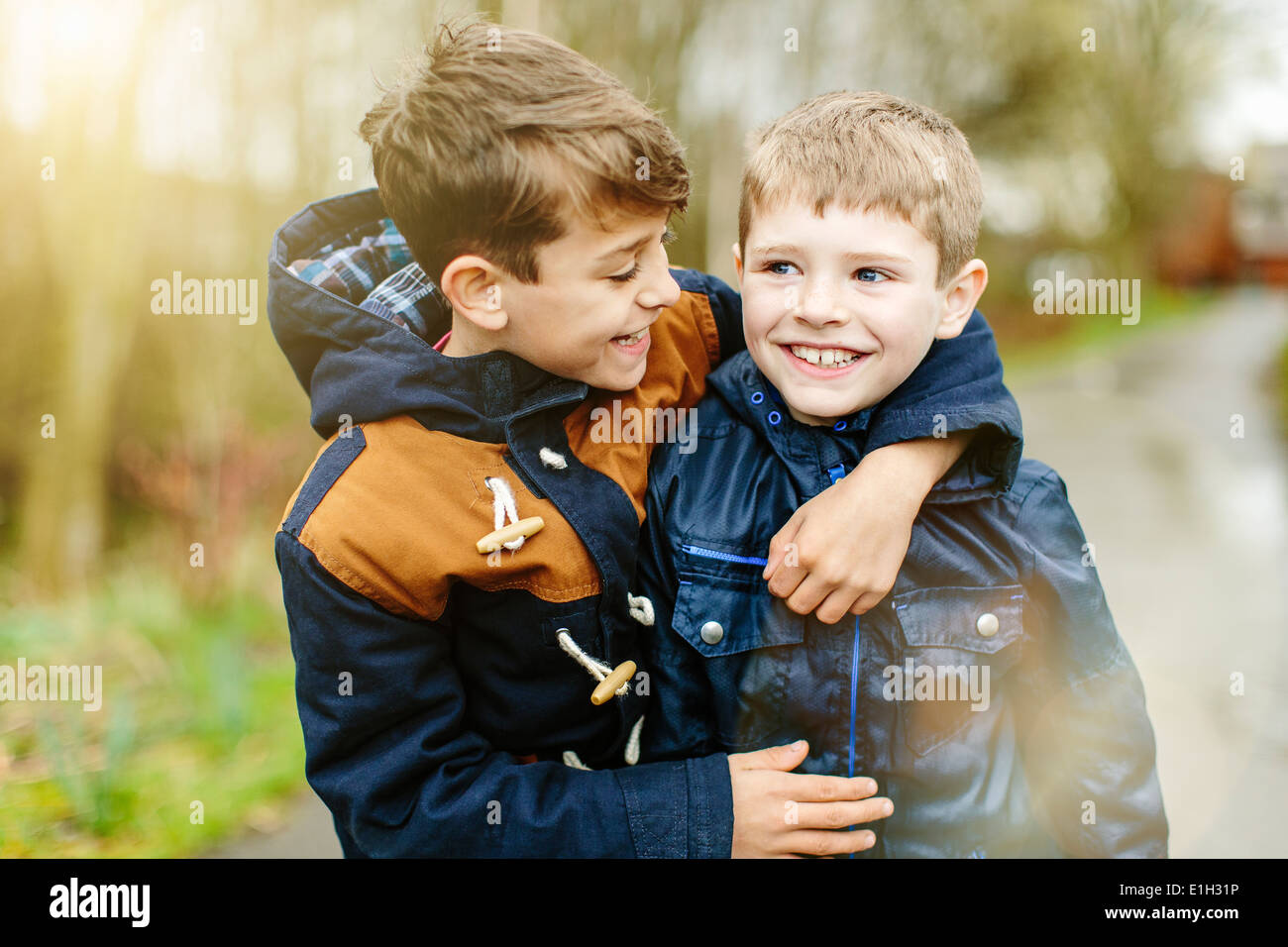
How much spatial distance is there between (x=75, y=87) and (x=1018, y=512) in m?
4.28

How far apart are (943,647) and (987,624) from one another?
8cm

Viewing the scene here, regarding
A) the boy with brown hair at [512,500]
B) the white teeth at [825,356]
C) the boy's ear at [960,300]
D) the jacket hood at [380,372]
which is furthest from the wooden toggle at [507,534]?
the boy's ear at [960,300]

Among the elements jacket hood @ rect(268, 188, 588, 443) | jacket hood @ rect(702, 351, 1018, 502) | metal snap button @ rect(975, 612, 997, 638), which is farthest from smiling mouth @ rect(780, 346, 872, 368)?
metal snap button @ rect(975, 612, 997, 638)

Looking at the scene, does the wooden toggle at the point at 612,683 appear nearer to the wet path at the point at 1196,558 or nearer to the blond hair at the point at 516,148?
the blond hair at the point at 516,148

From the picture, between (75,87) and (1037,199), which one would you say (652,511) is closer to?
(75,87)

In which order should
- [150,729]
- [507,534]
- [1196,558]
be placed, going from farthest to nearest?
1. [1196,558]
2. [150,729]
3. [507,534]

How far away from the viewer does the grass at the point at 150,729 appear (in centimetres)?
289

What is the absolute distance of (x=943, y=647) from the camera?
1.57 meters

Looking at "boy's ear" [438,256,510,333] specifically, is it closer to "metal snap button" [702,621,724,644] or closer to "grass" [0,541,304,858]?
"metal snap button" [702,621,724,644]

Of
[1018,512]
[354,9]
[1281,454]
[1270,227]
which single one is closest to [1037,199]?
[1281,454]

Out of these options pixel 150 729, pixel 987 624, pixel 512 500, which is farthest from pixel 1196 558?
pixel 150 729

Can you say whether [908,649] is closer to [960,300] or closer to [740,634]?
[740,634]

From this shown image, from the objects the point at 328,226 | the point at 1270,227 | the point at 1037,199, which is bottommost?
the point at 328,226

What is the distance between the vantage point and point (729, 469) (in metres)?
1.63
